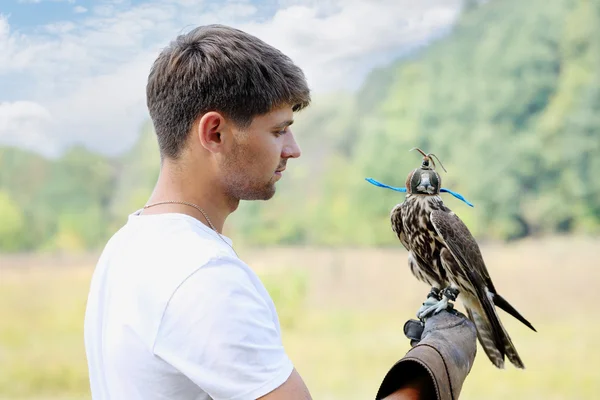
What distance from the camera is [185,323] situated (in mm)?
708

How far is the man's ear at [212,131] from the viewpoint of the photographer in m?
0.87

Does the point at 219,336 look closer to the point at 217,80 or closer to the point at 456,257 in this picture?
the point at 217,80

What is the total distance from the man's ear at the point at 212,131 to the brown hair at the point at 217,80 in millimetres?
10

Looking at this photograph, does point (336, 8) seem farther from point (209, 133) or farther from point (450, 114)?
point (209, 133)

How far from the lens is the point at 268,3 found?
2859 mm

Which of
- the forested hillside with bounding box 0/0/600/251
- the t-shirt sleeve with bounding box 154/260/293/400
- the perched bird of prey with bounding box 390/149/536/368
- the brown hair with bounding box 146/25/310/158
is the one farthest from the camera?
the forested hillside with bounding box 0/0/600/251

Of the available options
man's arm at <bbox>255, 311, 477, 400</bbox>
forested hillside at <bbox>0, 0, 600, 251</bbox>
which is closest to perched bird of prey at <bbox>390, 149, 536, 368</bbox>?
man's arm at <bbox>255, 311, 477, 400</bbox>

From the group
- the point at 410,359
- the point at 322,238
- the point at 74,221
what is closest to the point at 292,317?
the point at 322,238

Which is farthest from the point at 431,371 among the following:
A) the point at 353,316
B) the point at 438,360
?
the point at 353,316

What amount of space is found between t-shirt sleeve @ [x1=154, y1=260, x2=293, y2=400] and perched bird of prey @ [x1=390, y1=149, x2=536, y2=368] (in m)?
0.70

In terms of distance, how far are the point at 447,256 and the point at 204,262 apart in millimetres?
791

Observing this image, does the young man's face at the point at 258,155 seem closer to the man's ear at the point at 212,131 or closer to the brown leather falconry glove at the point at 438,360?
the man's ear at the point at 212,131

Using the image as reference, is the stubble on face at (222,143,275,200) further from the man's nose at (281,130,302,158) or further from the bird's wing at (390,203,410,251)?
the bird's wing at (390,203,410,251)

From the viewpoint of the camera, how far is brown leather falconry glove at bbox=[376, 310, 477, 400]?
0.97m
